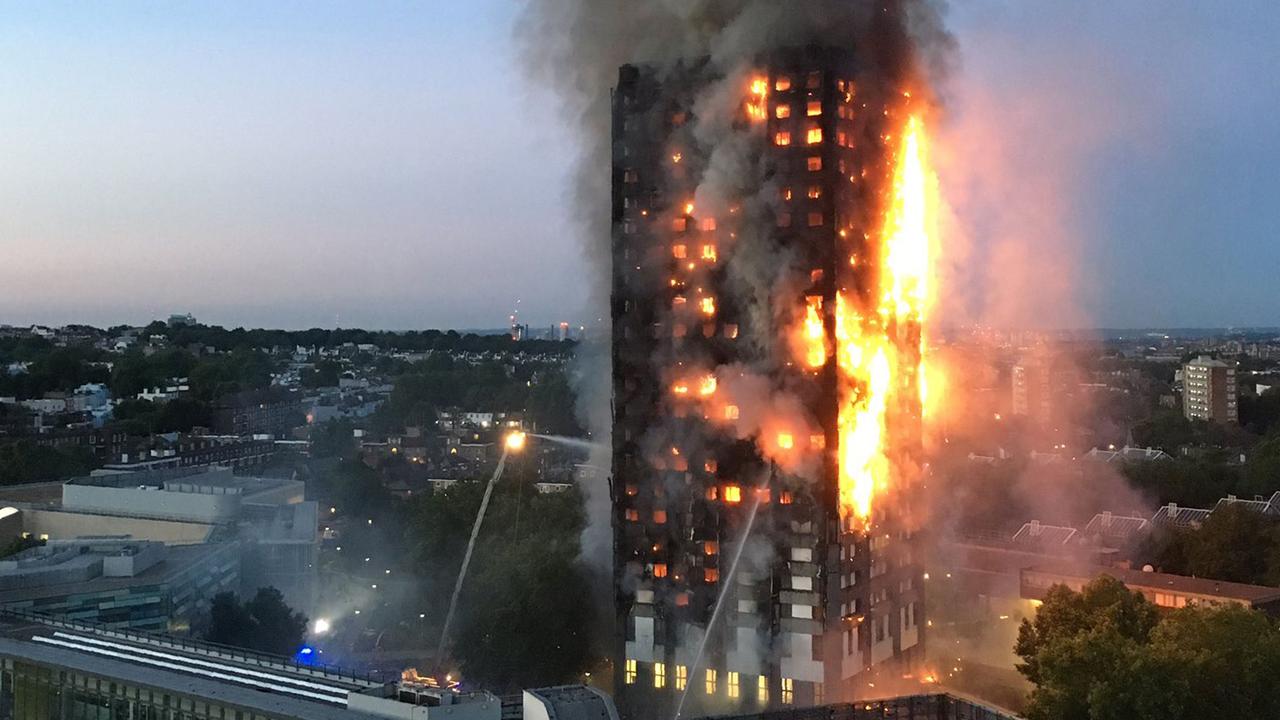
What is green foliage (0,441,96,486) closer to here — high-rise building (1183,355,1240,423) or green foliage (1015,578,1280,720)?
green foliage (1015,578,1280,720)

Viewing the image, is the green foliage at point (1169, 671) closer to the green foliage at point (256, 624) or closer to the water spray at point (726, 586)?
the water spray at point (726, 586)

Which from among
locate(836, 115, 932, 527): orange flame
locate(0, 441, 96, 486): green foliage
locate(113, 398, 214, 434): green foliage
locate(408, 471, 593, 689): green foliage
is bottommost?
locate(408, 471, 593, 689): green foliage

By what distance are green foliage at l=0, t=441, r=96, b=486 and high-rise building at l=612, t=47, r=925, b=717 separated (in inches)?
2145

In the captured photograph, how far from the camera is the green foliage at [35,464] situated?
3137 inches

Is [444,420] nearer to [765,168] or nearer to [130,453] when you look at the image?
[130,453]

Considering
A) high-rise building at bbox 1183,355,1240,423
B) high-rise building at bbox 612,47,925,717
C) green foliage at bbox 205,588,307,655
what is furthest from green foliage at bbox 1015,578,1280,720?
high-rise building at bbox 1183,355,1240,423

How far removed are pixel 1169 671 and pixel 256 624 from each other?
3030 centimetres

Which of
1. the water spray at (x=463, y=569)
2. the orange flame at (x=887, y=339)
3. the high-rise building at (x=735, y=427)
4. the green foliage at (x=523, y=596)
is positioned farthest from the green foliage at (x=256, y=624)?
the orange flame at (x=887, y=339)

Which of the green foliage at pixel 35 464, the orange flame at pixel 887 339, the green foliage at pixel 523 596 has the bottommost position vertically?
the green foliage at pixel 523 596

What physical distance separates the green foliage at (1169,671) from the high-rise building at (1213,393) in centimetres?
10346

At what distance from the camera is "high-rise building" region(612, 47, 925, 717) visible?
39.5m

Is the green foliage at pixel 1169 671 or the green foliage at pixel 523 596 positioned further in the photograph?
the green foliage at pixel 523 596

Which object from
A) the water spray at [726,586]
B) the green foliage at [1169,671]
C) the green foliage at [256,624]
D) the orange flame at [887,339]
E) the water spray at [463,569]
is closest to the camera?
the green foliage at [1169,671]

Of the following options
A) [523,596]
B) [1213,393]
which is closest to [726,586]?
[523,596]
